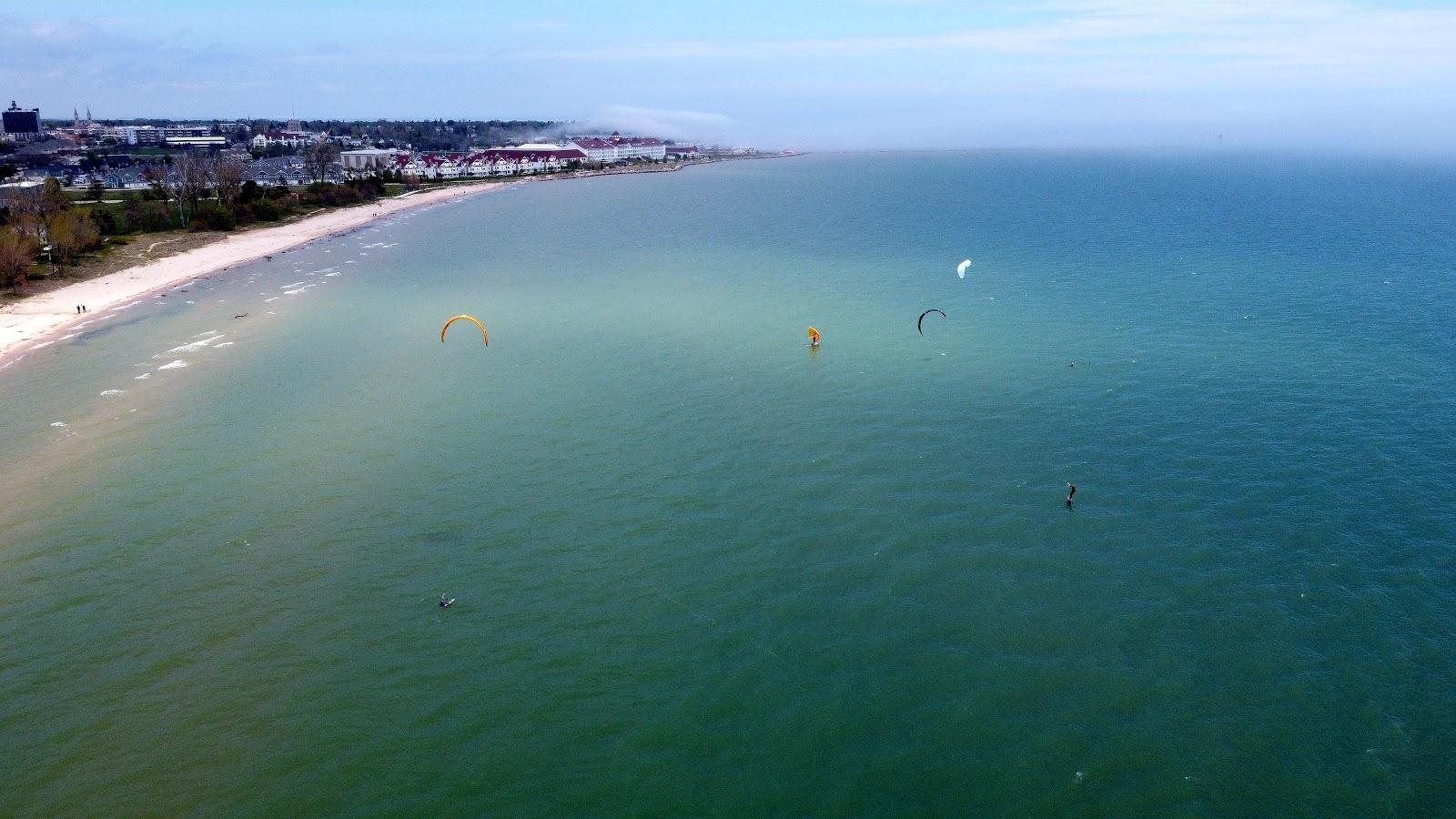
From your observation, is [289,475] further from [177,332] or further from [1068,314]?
[1068,314]

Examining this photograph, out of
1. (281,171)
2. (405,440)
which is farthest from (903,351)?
(281,171)

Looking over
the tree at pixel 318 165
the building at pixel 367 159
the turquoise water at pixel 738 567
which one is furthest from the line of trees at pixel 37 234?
the building at pixel 367 159

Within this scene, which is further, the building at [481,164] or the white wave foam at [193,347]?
the building at [481,164]

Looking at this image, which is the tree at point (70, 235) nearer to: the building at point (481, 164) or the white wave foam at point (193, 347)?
the white wave foam at point (193, 347)

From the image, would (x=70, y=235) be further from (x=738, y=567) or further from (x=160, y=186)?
(x=738, y=567)

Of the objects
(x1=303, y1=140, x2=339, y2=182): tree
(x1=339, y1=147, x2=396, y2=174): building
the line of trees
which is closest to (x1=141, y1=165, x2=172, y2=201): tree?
the line of trees

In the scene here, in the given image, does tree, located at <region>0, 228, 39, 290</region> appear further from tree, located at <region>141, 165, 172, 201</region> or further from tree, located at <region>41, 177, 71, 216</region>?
tree, located at <region>141, 165, 172, 201</region>
